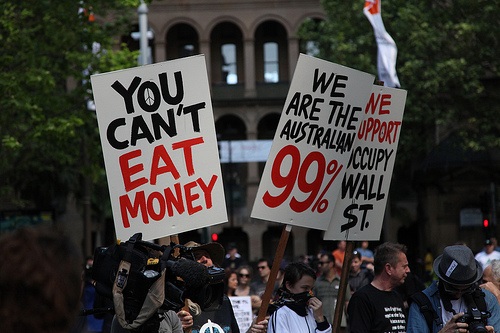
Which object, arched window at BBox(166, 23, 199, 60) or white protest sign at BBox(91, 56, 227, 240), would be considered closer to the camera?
white protest sign at BBox(91, 56, 227, 240)

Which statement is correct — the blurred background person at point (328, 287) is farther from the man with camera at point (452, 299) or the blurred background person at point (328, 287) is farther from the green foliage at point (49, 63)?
the green foliage at point (49, 63)

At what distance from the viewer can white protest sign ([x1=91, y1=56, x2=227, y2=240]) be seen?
23.4 feet

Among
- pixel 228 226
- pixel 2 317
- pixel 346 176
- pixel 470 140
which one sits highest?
pixel 2 317

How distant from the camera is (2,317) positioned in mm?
2766

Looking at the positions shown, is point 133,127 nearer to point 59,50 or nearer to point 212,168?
point 212,168

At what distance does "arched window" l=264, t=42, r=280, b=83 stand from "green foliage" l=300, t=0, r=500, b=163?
26.3m

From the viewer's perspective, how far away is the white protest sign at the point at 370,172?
8.77 metres

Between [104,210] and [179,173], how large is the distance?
36.9 metres

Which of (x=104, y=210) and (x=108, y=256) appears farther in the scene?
(x=104, y=210)

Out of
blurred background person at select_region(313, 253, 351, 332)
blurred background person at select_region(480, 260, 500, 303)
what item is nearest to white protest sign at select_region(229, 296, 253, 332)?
blurred background person at select_region(313, 253, 351, 332)

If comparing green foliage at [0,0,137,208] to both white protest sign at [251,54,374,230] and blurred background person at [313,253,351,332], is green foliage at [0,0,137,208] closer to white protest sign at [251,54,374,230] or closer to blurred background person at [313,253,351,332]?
blurred background person at [313,253,351,332]

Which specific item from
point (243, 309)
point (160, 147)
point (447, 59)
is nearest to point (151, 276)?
point (160, 147)

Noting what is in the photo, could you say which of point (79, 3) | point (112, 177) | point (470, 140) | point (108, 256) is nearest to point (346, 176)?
point (112, 177)

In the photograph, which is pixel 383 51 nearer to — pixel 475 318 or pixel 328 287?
pixel 328 287
